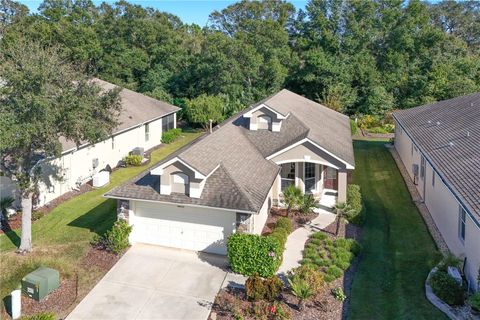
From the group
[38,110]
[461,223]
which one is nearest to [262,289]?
[461,223]

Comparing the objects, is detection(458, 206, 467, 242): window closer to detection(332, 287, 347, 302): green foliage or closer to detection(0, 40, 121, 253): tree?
detection(332, 287, 347, 302): green foliage

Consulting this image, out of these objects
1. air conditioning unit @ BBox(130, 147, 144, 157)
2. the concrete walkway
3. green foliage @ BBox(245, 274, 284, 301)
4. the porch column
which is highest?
air conditioning unit @ BBox(130, 147, 144, 157)

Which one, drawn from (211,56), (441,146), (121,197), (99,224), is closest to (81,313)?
(121,197)

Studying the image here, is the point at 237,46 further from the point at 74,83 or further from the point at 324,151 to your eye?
the point at 74,83

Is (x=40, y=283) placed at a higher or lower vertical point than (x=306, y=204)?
lower

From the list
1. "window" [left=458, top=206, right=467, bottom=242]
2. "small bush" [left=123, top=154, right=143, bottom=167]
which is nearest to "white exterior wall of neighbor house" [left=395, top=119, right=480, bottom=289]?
"window" [left=458, top=206, right=467, bottom=242]

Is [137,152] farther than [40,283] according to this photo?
Yes

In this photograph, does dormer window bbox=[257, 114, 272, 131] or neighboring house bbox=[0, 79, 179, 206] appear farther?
dormer window bbox=[257, 114, 272, 131]

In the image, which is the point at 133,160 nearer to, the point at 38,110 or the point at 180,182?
the point at 180,182
